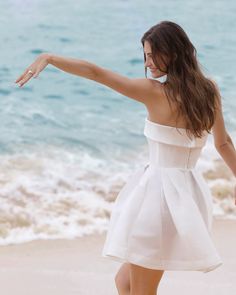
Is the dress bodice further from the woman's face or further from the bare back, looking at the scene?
the woman's face

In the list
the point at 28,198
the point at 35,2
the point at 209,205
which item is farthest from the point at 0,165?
the point at 209,205

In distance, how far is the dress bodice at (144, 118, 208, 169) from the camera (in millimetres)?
3311

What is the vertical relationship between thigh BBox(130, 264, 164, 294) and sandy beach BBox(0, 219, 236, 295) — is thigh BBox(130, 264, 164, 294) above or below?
above

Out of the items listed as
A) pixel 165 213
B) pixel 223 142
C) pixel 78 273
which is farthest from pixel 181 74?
pixel 78 273

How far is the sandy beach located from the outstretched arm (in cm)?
190

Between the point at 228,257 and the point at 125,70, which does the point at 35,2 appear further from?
the point at 228,257

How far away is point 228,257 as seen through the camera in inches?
220

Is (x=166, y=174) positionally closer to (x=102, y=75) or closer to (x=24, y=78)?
(x=102, y=75)

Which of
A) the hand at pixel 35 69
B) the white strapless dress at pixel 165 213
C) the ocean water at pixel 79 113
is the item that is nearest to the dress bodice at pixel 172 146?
the white strapless dress at pixel 165 213

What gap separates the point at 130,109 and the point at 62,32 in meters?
2.30

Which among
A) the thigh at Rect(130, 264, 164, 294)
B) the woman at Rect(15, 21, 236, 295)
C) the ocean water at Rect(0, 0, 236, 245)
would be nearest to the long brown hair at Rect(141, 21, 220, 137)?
the woman at Rect(15, 21, 236, 295)

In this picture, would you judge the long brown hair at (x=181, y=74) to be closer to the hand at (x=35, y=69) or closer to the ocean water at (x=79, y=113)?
the hand at (x=35, y=69)

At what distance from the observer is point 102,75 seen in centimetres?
319

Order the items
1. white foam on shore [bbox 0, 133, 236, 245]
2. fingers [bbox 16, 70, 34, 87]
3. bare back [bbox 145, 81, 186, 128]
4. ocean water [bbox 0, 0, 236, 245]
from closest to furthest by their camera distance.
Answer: fingers [bbox 16, 70, 34, 87], bare back [bbox 145, 81, 186, 128], white foam on shore [bbox 0, 133, 236, 245], ocean water [bbox 0, 0, 236, 245]
